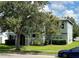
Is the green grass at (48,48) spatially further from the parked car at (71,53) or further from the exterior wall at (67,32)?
the exterior wall at (67,32)

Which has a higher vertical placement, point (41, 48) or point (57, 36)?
point (57, 36)

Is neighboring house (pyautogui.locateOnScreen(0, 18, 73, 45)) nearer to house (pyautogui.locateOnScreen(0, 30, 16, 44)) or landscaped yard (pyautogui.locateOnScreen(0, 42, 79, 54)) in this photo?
house (pyautogui.locateOnScreen(0, 30, 16, 44))

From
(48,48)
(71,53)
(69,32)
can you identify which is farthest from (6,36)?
(71,53)

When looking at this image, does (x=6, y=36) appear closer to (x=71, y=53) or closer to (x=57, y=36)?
(x=57, y=36)

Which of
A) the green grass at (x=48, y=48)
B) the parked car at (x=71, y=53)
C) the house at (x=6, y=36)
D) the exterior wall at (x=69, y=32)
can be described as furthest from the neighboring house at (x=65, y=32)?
the house at (x=6, y=36)

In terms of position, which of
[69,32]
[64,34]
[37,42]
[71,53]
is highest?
[69,32]

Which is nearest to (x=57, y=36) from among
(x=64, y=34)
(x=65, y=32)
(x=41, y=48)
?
(x=64, y=34)

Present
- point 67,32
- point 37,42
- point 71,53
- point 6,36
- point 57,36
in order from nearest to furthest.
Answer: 1. point 71,53
2. point 57,36
3. point 37,42
4. point 67,32
5. point 6,36

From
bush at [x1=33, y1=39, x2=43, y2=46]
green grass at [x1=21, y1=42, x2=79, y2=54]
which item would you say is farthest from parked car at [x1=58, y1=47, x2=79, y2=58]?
bush at [x1=33, y1=39, x2=43, y2=46]

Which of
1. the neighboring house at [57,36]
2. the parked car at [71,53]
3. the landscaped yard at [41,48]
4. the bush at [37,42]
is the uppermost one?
the neighboring house at [57,36]

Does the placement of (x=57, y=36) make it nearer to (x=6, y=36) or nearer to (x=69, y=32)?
(x=69, y=32)

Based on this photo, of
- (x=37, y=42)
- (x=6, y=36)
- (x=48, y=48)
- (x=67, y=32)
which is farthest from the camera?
(x=6, y=36)

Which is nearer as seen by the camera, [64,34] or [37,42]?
[64,34]

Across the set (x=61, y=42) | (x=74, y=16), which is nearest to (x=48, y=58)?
(x=61, y=42)
